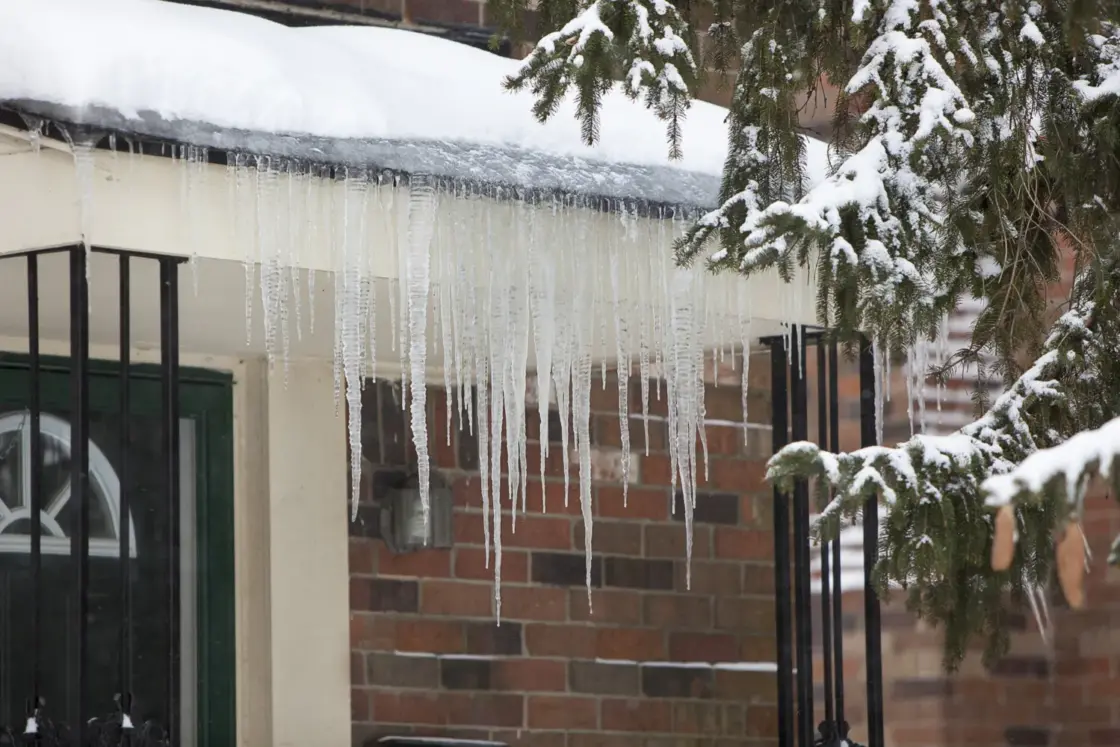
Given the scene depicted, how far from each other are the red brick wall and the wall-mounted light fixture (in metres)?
0.05

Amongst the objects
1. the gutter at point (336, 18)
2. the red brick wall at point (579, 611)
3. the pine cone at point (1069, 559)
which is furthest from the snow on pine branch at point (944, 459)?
the red brick wall at point (579, 611)

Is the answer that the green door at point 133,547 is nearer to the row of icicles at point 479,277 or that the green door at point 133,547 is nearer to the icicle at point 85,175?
the row of icicles at point 479,277

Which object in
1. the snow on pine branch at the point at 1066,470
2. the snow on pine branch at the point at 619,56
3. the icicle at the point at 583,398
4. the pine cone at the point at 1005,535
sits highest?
the snow on pine branch at the point at 619,56

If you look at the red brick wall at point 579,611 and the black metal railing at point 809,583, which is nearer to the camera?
the black metal railing at point 809,583

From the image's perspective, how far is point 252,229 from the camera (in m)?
4.56

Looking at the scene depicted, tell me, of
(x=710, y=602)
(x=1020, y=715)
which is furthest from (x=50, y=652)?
(x=1020, y=715)

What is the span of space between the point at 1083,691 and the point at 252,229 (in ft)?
12.8

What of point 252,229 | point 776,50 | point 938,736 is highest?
point 776,50

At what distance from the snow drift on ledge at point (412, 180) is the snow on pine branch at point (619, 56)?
0.53 m

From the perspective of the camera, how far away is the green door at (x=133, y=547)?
5.84 m

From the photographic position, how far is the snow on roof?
434 cm

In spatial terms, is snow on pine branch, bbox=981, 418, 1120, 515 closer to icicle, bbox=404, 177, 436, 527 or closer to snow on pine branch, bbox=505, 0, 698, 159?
snow on pine branch, bbox=505, 0, 698, 159

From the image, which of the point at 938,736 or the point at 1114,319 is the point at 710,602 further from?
the point at 1114,319

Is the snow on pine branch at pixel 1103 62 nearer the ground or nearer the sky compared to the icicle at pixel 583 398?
nearer the sky
